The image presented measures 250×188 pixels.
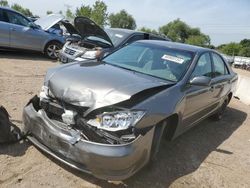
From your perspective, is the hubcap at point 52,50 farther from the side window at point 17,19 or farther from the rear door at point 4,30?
the rear door at point 4,30

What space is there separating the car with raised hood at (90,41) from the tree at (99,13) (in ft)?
65.9

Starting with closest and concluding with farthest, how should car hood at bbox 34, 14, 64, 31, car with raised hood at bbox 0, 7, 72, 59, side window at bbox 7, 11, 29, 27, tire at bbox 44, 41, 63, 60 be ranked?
1. car with raised hood at bbox 0, 7, 72, 59
2. side window at bbox 7, 11, 29, 27
3. car hood at bbox 34, 14, 64, 31
4. tire at bbox 44, 41, 63, 60

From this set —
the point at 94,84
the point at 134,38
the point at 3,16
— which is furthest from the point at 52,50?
the point at 94,84

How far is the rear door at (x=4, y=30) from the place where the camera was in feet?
33.4

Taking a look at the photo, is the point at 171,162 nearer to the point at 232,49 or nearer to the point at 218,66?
the point at 218,66

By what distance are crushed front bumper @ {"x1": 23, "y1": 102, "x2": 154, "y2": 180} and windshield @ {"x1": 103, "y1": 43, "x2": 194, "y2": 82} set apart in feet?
4.27

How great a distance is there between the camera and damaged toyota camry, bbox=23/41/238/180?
3142 mm

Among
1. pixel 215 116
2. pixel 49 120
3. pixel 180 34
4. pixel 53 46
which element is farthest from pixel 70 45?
pixel 180 34

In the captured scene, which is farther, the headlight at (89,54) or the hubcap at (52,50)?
the hubcap at (52,50)

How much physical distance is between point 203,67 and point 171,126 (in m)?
1.46

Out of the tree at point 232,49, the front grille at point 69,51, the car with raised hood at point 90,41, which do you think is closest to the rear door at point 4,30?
the car with raised hood at point 90,41

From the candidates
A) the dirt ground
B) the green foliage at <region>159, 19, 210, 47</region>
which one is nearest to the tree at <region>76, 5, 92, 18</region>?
the dirt ground

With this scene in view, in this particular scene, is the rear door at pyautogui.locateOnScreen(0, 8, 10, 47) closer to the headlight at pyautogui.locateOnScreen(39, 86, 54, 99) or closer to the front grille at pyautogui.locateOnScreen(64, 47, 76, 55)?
the front grille at pyautogui.locateOnScreen(64, 47, 76, 55)

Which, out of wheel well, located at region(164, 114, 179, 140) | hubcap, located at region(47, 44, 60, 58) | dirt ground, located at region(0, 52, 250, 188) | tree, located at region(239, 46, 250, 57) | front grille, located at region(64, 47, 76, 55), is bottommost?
tree, located at region(239, 46, 250, 57)
